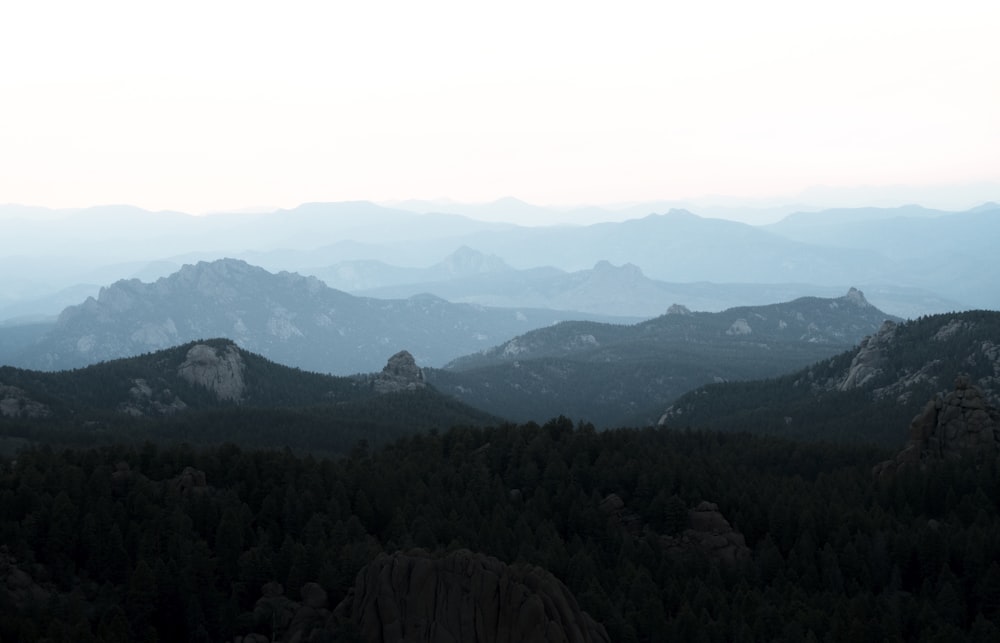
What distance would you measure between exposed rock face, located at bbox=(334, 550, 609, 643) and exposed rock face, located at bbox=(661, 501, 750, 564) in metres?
26.0

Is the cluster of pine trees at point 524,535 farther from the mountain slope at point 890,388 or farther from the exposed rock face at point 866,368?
the exposed rock face at point 866,368

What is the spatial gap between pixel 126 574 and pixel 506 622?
2835 cm

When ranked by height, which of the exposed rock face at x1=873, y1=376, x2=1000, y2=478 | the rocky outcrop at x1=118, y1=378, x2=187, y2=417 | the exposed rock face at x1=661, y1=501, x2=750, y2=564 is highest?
the exposed rock face at x1=873, y1=376, x2=1000, y2=478

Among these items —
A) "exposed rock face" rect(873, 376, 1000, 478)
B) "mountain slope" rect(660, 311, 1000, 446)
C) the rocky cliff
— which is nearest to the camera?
the rocky cliff

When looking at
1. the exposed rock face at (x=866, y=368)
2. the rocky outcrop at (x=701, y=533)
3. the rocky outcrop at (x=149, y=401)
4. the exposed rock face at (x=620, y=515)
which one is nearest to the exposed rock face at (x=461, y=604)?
the rocky outcrop at (x=701, y=533)

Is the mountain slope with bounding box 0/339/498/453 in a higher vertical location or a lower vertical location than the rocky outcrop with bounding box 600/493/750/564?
lower

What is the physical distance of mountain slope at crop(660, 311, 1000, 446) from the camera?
159m

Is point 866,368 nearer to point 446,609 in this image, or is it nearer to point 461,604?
point 461,604

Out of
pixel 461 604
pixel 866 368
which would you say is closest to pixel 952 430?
pixel 461 604

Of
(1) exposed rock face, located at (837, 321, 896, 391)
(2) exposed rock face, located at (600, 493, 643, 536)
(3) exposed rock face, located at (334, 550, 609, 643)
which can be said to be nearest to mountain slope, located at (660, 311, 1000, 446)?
(1) exposed rock face, located at (837, 321, 896, 391)

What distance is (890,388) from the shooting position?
178 m

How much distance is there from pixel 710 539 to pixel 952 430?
124 ft

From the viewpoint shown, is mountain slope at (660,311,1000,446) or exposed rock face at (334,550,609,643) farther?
mountain slope at (660,311,1000,446)

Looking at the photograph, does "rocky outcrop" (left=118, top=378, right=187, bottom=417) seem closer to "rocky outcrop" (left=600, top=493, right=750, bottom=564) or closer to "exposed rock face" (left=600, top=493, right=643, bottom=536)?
"exposed rock face" (left=600, top=493, right=643, bottom=536)
